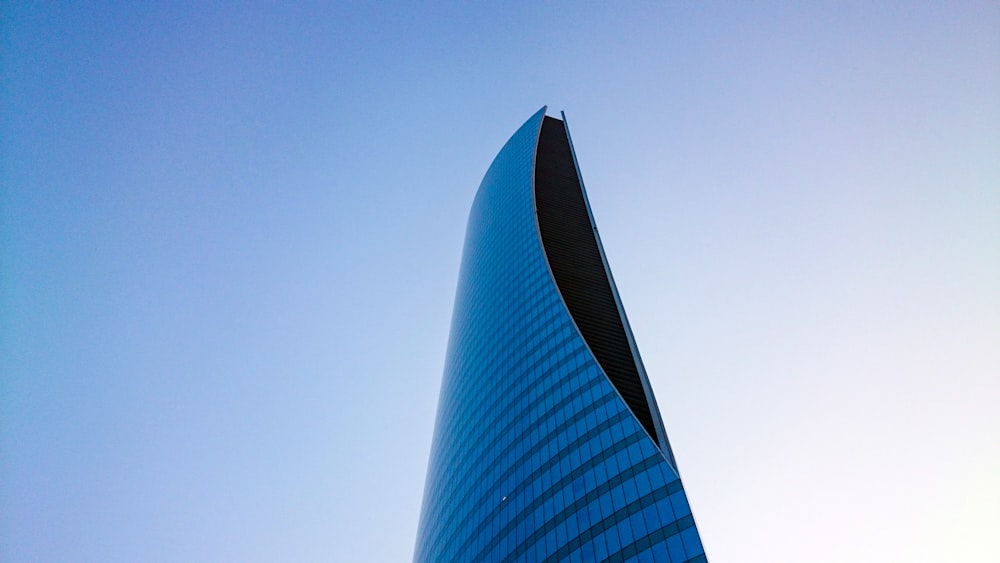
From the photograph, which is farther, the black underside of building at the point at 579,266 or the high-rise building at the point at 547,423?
the black underside of building at the point at 579,266

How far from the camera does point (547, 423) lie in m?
50.3

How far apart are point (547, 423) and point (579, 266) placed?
33.8 m

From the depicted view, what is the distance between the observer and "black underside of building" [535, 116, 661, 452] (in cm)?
5925

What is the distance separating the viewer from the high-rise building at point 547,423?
37844mm

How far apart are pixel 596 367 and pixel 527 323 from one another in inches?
635

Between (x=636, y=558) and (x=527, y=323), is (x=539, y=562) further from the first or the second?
(x=527, y=323)

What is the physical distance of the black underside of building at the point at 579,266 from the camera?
2333 inches

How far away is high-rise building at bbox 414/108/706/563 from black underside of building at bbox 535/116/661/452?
0.23 metres

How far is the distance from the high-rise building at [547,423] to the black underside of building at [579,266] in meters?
0.23

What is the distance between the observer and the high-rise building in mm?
37844

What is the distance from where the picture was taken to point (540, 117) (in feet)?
406

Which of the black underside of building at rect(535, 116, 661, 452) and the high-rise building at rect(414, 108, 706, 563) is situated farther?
the black underside of building at rect(535, 116, 661, 452)

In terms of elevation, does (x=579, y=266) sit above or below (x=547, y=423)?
above

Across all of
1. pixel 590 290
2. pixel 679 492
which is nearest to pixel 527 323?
pixel 590 290
